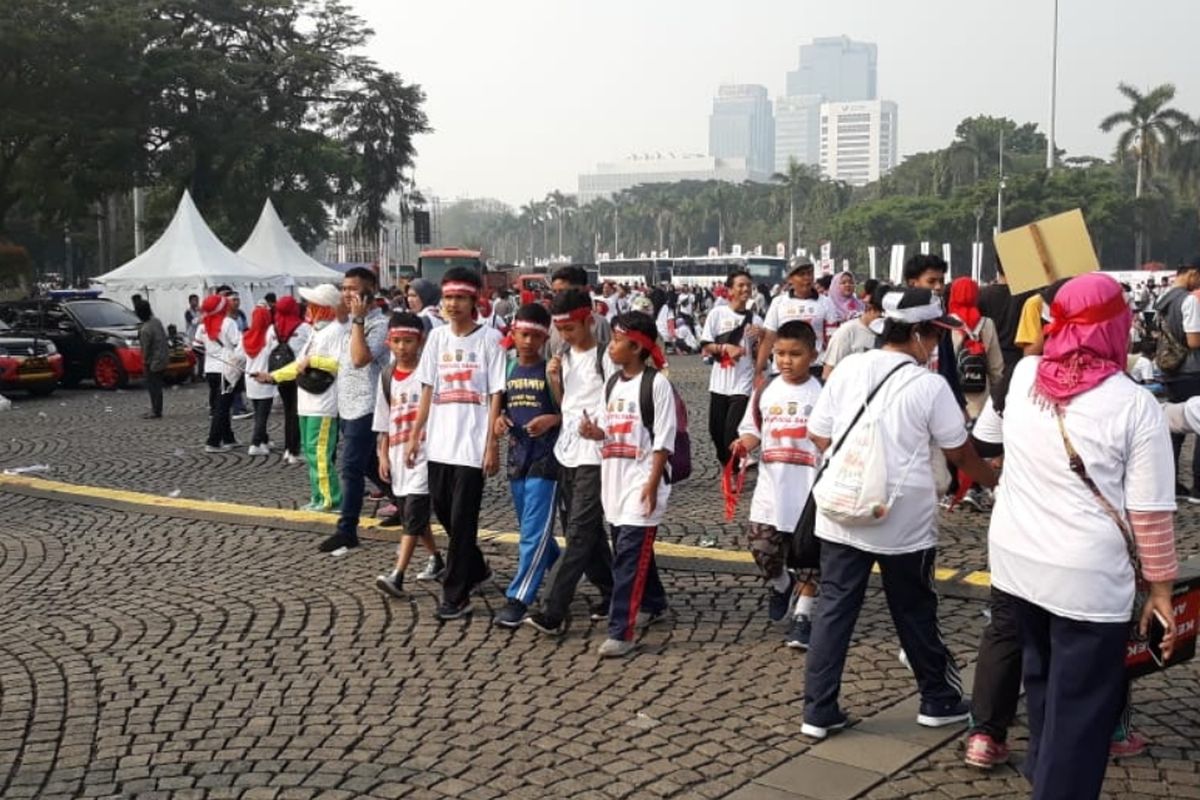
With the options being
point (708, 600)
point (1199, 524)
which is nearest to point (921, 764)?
point (708, 600)

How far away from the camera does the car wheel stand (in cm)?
2008

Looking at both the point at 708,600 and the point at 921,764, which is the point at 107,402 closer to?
the point at 708,600

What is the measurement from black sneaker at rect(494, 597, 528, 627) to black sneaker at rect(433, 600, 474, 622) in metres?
0.26

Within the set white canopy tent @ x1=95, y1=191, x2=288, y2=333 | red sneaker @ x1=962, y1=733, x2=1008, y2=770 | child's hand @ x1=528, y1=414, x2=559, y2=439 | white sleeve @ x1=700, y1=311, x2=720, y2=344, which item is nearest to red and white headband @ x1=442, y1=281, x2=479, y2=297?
child's hand @ x1=528, y1=414, x2=559, y2=439

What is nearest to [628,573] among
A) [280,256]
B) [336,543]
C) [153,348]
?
[336,543]

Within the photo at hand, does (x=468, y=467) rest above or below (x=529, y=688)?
above

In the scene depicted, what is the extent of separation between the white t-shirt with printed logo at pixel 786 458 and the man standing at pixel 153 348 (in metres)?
11.4

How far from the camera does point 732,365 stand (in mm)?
9391

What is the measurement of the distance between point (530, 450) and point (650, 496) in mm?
838

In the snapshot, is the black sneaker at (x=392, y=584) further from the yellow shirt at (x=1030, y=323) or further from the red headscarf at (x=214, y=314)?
the red headscarf at (x=214, y=314)

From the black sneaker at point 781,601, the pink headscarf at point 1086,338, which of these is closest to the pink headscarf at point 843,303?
the black sneaker at point 781,601

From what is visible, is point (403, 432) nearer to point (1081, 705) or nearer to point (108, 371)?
point (1081, 705)

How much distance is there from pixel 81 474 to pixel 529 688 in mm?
7741

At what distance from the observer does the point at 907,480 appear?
4277 mm
